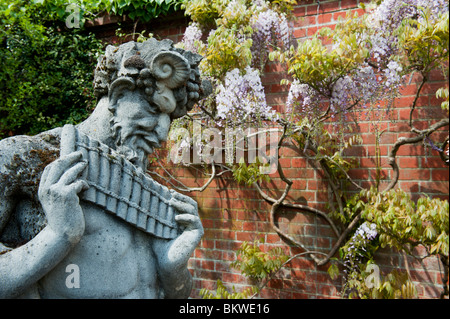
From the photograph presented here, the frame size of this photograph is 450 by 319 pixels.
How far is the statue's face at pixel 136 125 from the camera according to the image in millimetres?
1476

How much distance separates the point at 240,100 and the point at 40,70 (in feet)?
7.56

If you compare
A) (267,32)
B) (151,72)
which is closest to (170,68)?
(151,72)

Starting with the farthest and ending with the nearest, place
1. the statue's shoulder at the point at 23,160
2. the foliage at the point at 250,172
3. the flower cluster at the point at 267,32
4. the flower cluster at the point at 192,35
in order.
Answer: the flower cluster at the point at 192,35 < the flower cluster at the point at 267,32 < the foliage at the point at 250,172 < the statue's shoulder at the point at 23,160

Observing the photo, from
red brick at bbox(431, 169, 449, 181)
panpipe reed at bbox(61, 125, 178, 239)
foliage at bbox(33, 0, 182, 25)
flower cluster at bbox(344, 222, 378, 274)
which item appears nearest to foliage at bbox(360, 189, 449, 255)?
flower cluster at bbox(344, 222, 378, 274)

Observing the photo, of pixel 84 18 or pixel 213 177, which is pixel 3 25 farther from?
pixel 213 177

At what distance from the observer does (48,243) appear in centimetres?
120

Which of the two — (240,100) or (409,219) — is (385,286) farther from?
(240,100)

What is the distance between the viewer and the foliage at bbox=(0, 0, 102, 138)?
13.2 feet

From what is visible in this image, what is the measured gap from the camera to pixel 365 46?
3.20 m

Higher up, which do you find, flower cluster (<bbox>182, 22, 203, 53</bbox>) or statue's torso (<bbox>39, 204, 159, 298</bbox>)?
flower cluster (<bbox>182, 22, 203, 53</bbox>)

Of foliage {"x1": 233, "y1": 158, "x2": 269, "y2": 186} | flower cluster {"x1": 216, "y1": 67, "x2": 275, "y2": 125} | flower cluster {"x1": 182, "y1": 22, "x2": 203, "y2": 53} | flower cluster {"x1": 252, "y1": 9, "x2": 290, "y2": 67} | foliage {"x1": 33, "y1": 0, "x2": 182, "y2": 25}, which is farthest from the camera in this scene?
foliage {"x1": 33, "y1": 0, "x2": 182, "y2": 25}

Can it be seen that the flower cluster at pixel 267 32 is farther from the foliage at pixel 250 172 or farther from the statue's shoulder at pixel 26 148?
the statue's shoulder at pixel 26 148

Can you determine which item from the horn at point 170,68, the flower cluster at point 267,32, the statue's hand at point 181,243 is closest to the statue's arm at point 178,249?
the statue's hand at point 181,243

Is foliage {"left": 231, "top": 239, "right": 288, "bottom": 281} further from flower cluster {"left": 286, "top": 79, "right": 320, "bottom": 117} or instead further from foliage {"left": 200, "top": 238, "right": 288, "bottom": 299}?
flower cluster {"left": 286, "top": 79, "right": 320, "bottom": 117}
